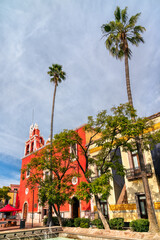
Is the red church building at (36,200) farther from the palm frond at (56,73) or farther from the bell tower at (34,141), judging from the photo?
the palm frond at (56,73)

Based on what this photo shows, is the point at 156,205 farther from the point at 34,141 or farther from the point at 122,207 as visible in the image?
the point at 34,141

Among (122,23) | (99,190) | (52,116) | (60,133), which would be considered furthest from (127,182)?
(122,23)

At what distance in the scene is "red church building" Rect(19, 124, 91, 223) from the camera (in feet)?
73.4

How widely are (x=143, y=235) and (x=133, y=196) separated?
6.10m

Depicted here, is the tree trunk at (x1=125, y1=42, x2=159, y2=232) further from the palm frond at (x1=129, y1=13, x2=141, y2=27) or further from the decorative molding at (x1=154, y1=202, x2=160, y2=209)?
the palm frond at (x1=129, y1=13, x2=141, y2=27)

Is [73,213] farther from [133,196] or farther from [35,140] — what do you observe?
[35,140]

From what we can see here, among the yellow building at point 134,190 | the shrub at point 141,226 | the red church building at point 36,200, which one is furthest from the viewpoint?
the red church building at point 36,200

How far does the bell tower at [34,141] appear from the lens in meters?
38.1

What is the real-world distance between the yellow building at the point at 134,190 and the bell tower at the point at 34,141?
72.0 feet

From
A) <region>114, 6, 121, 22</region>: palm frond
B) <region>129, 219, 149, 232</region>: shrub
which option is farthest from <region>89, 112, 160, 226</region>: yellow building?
<region>114, 6, 121, 22</region>: palm frond

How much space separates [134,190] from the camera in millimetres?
17438

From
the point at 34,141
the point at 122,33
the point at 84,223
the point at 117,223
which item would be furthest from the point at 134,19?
the point at 34,141

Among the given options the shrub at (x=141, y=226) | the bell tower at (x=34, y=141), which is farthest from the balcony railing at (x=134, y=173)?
the bell tower at (x=34, y=141)

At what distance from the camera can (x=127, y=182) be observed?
18281 mm
